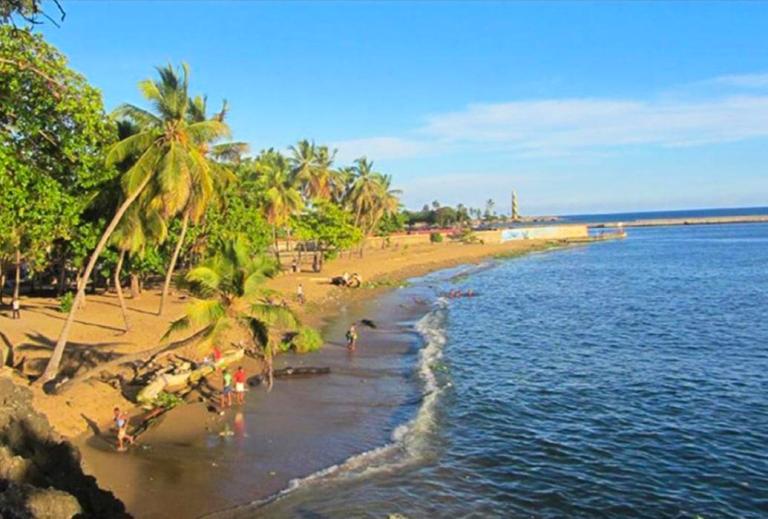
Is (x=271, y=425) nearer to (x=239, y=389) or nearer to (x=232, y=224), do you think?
(x=239, y=389)

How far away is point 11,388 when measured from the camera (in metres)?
15.0

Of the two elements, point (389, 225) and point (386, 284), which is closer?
point (386, 284)

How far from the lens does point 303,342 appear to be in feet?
105

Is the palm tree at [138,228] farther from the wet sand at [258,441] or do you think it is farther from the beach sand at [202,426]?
the wet sand at [258,441]

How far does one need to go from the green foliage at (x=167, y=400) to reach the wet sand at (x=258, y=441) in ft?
1.46

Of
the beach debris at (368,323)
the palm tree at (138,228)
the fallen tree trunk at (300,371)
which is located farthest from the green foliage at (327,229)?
the fallen tree trunk at (300,371)

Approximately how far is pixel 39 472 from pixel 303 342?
19300mm

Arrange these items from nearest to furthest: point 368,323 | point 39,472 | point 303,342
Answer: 1. point 39,472
2. point 303,342
3. point 368,323

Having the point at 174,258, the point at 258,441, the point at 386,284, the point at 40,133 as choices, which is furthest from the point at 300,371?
the point at 386,284

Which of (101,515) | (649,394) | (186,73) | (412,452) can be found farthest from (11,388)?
(649,394)

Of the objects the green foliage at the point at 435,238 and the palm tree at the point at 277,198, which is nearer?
the palm tree at the point at 277,198

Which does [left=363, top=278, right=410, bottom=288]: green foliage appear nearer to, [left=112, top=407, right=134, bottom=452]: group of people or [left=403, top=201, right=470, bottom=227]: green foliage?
[left=112, top=407, right=134, bottom=452]: group of people

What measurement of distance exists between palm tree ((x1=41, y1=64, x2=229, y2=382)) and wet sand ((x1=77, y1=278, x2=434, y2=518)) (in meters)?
5.67

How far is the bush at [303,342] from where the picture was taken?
3198cm
